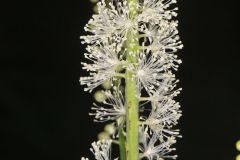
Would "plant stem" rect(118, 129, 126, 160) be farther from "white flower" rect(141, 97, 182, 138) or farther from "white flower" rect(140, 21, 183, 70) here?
"white flower" rect(140, 21, 183, 70)

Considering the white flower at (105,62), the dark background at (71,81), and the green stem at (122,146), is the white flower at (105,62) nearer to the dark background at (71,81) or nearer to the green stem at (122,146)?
the green stem at (122,146)

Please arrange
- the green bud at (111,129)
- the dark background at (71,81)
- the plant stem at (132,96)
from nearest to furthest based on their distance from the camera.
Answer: the plant stem at (132,96) → the green bud at (111,129) → the dark background at (71,81)

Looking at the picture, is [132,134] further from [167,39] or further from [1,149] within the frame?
[1,149]

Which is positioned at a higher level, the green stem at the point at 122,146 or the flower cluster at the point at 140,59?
the flower cluster at the point at 140,59

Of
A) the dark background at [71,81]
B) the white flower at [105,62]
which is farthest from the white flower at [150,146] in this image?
the dark background at [71,81]

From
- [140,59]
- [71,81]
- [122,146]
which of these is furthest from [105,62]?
[71,81]

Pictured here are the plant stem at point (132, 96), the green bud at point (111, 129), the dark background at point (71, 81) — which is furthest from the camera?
the dark background at point (71, 81)

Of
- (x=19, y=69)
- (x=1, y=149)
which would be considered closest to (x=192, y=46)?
(x=19, y=69)
